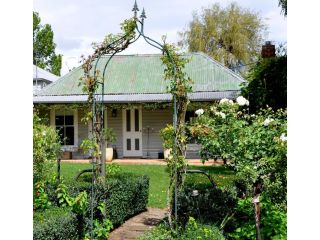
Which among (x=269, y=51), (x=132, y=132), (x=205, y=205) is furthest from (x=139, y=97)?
(x=205, y=205)

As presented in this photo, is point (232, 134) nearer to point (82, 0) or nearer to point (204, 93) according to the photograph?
point (82, 0)

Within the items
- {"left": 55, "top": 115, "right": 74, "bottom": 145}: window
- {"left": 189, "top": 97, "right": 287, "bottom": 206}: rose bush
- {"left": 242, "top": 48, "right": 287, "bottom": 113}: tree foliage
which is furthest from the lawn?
{"left": 55, "top": 115, "right": 74, "bottom": 145}: window

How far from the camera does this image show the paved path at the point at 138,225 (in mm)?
7348

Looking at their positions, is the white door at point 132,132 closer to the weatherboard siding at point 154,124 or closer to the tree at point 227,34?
the weatherboard siding at point 154,124

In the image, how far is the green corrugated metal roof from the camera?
64.7 feet

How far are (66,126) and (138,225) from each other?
13102mm

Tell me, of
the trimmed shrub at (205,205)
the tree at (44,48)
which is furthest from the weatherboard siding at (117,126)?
the tree at (44,48)

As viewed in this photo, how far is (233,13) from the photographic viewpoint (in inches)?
1320

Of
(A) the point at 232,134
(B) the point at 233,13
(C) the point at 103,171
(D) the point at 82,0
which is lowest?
(C) the point at 103,171

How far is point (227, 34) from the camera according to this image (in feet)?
109

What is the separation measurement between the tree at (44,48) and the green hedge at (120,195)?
116 feet

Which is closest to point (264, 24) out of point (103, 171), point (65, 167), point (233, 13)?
point (233, 13)

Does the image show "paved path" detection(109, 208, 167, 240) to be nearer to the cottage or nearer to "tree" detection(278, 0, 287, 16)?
"tree" detection(278, 0, 287, 16)

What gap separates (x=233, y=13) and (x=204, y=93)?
1636cm
